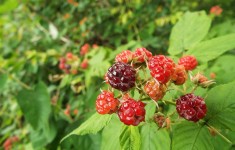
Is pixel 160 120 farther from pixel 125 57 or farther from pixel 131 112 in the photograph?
pixel 125 57

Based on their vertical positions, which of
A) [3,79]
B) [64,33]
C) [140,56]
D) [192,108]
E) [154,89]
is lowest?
[192,108]

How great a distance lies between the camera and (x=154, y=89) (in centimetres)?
111

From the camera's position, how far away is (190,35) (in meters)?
1.79

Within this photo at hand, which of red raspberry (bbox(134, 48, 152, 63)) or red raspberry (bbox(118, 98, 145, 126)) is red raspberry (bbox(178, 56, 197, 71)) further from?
red raspberry (bbox(118, 98, 145, 126))

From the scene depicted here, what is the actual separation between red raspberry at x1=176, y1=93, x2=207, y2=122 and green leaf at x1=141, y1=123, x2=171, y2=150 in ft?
0.41

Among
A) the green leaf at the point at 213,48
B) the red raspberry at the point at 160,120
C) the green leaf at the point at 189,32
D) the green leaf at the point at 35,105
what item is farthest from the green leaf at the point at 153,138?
the green leaf at the point at 35,105

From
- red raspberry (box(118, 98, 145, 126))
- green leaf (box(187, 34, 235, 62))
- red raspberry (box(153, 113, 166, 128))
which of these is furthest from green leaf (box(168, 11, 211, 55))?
red raspberry (box(118, 98, 145, 126))

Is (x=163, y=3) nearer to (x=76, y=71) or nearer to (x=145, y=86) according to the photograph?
(x=76, y=71)

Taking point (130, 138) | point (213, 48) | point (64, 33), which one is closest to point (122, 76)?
point (130, 138)

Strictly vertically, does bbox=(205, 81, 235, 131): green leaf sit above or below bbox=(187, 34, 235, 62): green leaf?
below

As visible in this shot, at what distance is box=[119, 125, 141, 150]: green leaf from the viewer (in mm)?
1111

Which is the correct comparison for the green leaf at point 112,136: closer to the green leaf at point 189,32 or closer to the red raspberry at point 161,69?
the red raspberry at point 161,69

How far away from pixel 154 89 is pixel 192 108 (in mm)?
159

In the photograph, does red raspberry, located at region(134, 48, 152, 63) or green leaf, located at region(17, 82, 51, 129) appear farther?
green leaf, located at region(17, 82, 51, 129)
